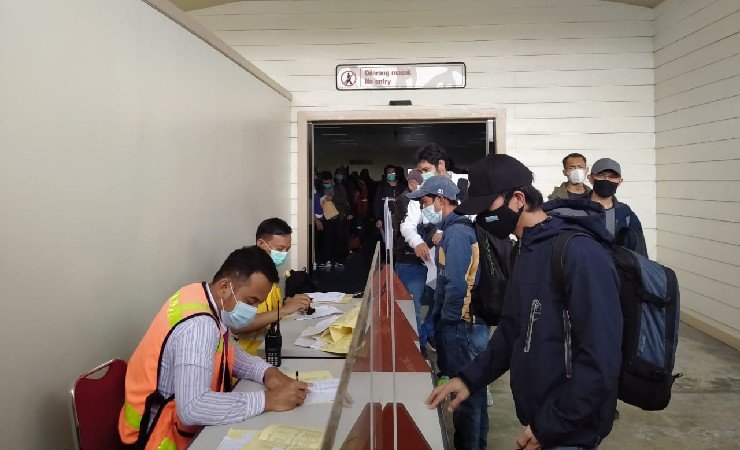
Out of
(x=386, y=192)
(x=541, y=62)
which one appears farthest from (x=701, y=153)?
(x=386, y=192)

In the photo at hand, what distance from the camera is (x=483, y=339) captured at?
276 cm

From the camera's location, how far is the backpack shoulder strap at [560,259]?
1411mm

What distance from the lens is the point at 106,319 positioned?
7.02 ft

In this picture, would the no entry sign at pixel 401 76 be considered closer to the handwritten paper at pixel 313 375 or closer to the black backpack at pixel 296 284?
the black backpack at pixel 296 284

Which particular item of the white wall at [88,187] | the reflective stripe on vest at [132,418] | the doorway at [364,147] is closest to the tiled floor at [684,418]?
the reflective stripe on vest at [132,418]

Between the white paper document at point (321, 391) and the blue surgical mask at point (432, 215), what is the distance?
5.79 ft

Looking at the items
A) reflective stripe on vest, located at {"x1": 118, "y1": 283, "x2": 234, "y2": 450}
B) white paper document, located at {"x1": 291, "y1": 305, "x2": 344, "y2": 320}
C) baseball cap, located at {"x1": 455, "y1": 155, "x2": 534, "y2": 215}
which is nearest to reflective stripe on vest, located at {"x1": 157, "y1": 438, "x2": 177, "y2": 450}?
reflective stripe on vest, located at {"x1": 118, "y1": 283, "x2": 234, "y2": 450}

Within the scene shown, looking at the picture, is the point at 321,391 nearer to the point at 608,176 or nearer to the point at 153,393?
the point at 153,393

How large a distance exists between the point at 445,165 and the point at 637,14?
3098 mm

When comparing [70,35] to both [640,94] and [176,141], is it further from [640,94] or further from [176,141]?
[640,94]

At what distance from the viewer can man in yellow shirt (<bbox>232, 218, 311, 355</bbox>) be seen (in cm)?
276

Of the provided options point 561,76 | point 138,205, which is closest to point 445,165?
point 561,76

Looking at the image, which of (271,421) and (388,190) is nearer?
(271,421)

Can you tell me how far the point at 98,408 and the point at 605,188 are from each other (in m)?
3.16
